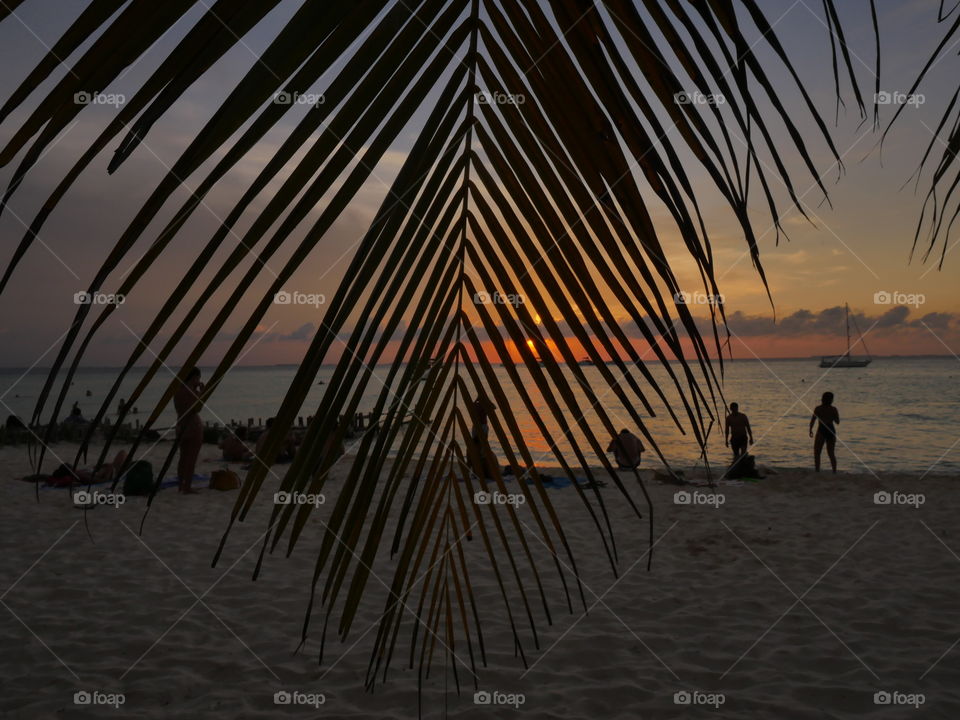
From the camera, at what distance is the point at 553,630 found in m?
5.09

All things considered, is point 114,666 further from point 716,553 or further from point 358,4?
point 716,553

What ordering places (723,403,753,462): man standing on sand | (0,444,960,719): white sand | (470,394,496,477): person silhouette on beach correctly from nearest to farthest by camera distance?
(470,394,496,477): person silhouette on beach, (0,444,960,719): white sand, (723,403,753,462): man standing on sand

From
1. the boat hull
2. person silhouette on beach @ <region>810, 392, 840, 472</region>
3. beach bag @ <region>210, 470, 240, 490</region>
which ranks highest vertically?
the boat hull

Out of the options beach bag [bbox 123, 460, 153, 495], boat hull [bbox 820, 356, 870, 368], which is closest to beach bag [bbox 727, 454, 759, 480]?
beach bag [bbox 123, 460, 153, 495]

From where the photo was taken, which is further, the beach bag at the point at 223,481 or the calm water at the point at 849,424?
the calm water at the point at 849,424

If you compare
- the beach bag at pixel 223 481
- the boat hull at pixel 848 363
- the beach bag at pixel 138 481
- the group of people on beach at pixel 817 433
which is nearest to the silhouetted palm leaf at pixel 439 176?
the beach bag at pixel 138 481

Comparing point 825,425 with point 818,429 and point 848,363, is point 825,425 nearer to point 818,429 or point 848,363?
point 818,429

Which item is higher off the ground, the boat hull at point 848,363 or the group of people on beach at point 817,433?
the boat hull at point 848,363

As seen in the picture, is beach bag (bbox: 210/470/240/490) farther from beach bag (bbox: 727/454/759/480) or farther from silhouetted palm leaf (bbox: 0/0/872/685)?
silhouetted palm leaf (bbox: 0/0/872/685)

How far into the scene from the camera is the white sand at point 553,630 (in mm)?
3977

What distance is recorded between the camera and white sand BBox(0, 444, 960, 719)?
13.0ft

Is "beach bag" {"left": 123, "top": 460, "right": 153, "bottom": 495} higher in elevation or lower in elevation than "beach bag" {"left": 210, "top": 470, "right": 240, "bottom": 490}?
lower

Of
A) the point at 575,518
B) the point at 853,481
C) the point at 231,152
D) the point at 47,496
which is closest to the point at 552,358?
the point at 231,152

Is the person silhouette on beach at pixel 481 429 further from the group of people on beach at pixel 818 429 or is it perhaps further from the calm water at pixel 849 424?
the group of people on beach at pixel 818 429
